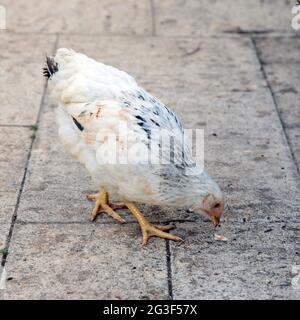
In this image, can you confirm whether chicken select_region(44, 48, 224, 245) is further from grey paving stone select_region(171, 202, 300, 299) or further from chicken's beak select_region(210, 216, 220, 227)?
grey paving stone select_region(171, 202, 300, 299)

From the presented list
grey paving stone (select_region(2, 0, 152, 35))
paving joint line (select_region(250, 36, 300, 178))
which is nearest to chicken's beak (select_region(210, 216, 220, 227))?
paving joint line (select_region(250, 36, 300, 178))

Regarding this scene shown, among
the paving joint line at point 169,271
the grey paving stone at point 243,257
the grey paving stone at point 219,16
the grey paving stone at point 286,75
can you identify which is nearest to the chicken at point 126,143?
the paving joint line at point 169,271

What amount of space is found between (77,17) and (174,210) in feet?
14.7

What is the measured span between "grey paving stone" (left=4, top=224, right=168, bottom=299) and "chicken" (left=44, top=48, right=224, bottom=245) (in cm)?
17

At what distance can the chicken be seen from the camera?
5191 mm

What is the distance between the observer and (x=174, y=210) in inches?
237

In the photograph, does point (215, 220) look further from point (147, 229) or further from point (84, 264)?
point (84, 264)

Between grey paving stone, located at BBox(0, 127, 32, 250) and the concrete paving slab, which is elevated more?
grey paving stone, located at BBox(0, 127, 32, 250)

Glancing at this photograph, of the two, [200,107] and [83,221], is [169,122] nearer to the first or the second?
[83,221]

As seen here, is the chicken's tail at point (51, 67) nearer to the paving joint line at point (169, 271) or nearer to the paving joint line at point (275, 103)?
the paving joint line at point (169, 271)

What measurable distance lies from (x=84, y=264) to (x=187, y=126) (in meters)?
2.40

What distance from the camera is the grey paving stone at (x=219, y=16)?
31.4 ft

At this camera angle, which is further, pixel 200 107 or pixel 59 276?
pixel 200 107
